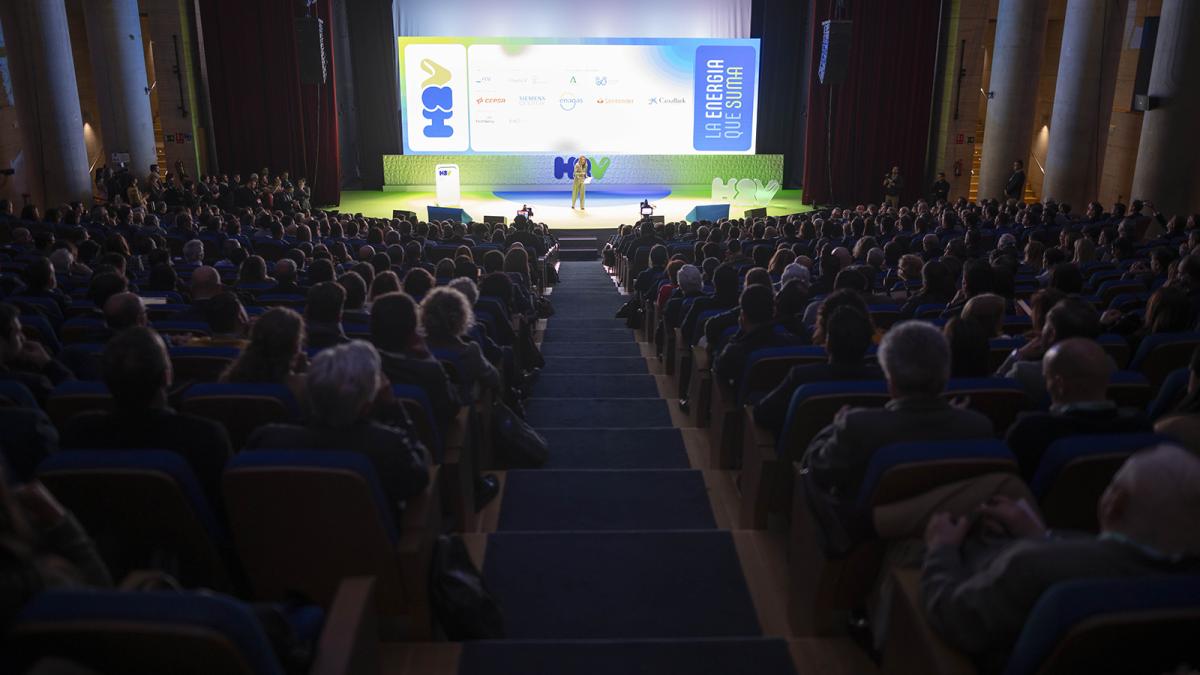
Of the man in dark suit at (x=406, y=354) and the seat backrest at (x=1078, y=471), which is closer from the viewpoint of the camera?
the seat backrest at (x=1078, y=471)

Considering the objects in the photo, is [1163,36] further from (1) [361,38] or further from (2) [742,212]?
(1) [361,38]

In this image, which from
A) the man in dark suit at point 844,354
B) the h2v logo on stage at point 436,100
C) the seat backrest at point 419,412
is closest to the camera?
the seat backrest at point 419,412

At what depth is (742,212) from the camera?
1891cm

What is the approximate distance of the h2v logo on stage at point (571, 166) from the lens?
800 inches

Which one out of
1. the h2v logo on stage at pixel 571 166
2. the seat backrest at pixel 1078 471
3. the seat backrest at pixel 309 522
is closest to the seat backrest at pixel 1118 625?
the seat backrest at pixel 1078 471

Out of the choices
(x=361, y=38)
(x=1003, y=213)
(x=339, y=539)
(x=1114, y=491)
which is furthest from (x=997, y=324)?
(x=361, y=38)

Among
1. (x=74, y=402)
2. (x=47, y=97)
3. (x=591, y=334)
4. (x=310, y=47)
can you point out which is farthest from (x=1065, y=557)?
(x=310, y=47)

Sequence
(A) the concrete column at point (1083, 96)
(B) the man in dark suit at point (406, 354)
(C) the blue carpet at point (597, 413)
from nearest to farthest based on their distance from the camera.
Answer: (B) the man in dark suit at point (406, 354) < (C) the blue carpet at point (597, 413) < (A) the concrete column at point (1083, 96)

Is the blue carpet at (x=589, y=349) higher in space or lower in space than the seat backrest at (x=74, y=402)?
lower

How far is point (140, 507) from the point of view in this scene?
2270mm

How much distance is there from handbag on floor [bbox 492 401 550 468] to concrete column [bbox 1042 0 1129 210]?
13082mm

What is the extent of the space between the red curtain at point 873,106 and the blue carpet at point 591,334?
12.5 meters

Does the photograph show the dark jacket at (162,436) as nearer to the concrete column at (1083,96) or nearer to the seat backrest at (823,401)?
the seat backrest at (823,401)

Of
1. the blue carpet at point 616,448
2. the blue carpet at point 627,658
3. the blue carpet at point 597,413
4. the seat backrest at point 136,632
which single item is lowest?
the blue carpet at point 597,413
